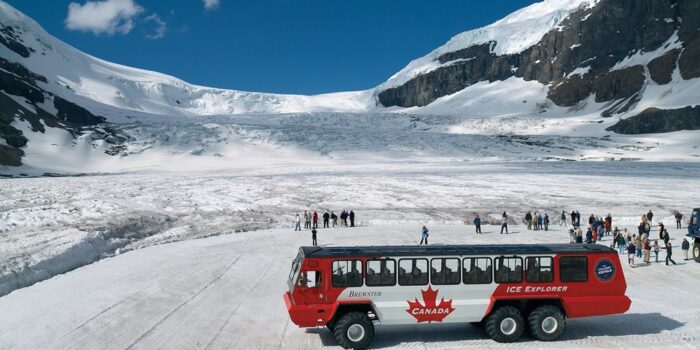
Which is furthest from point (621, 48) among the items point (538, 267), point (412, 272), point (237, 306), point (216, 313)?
point (216, 313)

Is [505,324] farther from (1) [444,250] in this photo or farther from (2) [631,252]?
(2) [631,252]

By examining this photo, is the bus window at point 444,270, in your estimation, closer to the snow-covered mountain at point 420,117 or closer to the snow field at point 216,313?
the snow field at point 216,313

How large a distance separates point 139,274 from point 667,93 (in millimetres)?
159712

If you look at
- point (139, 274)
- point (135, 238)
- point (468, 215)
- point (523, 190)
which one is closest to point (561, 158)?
point (523, 190)

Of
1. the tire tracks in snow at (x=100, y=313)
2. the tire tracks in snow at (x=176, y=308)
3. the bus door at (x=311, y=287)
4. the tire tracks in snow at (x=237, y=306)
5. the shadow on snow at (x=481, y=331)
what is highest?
the bus door at (x=311, y=287)

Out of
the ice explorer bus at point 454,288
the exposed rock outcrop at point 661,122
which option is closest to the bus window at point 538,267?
the ice explorer bus at point 454,288

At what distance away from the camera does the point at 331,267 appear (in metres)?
12.5

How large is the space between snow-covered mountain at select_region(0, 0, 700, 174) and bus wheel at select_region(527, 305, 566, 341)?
7223 cm

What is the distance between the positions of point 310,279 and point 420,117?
123451 millimetres

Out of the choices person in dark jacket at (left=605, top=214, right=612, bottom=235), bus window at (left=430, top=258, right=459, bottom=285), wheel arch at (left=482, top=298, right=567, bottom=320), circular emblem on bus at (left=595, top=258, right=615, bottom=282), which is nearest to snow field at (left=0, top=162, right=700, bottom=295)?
person in dark jacket at (left=605, top=214, right=612, bottom=235)

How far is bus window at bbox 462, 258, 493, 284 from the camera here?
12.8m

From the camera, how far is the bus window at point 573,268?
13008 millimetres

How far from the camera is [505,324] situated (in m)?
12.8

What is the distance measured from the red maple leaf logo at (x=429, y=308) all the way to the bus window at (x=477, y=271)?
2.43 feet
